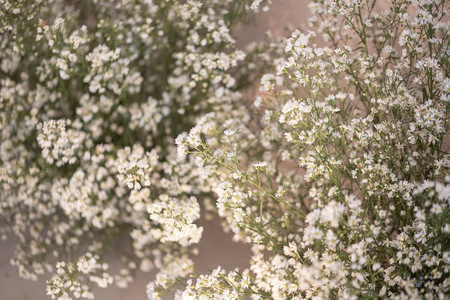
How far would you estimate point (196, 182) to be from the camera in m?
1.84

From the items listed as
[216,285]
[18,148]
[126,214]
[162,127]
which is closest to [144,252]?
[126,214]

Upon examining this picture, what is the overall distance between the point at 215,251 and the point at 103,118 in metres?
0.67

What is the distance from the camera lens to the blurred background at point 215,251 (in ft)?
6.26

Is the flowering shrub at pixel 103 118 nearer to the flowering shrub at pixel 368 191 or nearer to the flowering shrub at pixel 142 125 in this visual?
the flowering shrub at pixel 142 125

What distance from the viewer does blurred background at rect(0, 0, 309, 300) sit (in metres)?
1.91

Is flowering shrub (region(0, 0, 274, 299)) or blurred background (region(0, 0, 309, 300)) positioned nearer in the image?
flowering shrub (region(0, 0, 274, 299))

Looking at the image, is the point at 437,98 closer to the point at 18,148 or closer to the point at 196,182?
the point at 196,182

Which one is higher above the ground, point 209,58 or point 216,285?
point 209,58

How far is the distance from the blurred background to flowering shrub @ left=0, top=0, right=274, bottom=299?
53 mm

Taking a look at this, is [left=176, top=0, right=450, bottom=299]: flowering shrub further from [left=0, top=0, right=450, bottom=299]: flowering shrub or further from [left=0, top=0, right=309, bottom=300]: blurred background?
[left=0, top=0, right=309, bottom=300]: blurred background

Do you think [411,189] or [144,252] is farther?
[144,252]

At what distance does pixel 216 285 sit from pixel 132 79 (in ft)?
2.84

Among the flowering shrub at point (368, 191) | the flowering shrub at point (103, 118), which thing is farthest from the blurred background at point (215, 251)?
the flowering shrub at point (368, 191)

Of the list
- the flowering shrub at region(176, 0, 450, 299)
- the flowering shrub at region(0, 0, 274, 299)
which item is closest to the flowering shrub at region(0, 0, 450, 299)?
the flowering shrub at region(0, 0, 274, 299)
